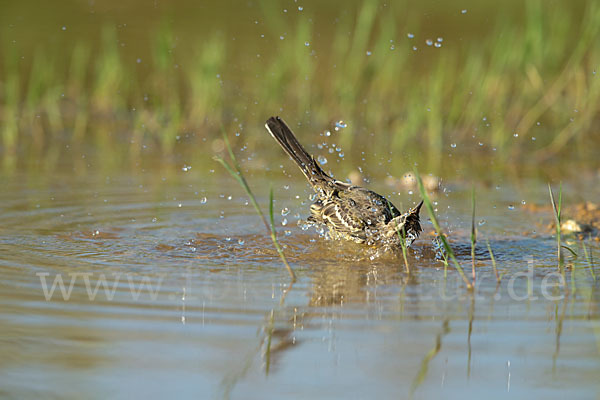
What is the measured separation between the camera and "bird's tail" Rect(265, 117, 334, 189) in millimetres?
6844

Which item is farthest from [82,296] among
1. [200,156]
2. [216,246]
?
[200,156]

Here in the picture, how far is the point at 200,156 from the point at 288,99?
234cm

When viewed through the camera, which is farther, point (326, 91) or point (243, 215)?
point (326, 91)

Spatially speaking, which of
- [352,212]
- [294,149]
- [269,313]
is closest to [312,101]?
[294,149]

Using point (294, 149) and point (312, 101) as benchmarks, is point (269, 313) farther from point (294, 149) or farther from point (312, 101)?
point (312, 101)

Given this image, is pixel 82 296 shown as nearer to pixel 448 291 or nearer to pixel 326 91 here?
pixel 448 291

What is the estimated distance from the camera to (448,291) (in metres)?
4.80

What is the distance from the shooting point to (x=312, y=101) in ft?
37.1

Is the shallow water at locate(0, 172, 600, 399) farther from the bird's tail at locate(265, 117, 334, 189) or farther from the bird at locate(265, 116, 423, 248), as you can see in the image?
the bird's tail at locate(265, 117, 334, 189)

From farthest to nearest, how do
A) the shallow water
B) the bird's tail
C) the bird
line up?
the bird's tail
the bird
the shallow water

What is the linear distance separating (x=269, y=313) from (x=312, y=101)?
723 cm

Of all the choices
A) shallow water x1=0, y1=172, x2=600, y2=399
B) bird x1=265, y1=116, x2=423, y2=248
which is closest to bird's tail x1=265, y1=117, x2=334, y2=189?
bird x1=265, y1=116, x2=423, y2=248

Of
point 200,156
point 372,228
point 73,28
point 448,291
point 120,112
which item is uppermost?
point 73,28

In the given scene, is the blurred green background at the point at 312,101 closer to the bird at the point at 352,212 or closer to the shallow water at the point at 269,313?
the bird at the point at 352,212
